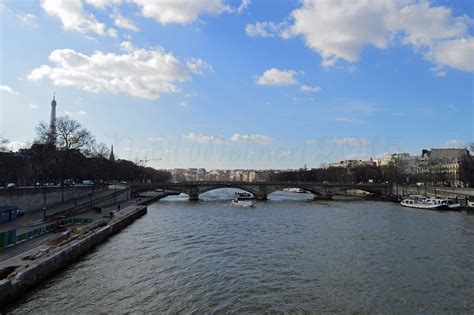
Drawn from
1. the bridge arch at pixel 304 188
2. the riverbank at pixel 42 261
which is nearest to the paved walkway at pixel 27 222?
the riverbank at pixel 42 261

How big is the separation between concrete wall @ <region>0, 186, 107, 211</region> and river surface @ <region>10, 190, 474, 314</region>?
33.7 ft

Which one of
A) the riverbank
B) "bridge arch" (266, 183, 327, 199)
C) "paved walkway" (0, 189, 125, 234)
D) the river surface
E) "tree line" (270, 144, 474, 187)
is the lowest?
the river surface

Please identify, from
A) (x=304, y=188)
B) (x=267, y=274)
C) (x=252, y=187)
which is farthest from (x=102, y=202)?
(x=304, y=188)

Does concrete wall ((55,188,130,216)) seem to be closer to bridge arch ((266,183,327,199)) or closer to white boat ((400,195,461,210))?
bridge arch ((266,183,327,199))

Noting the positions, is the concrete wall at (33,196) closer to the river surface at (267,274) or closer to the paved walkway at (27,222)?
the paved walkway at (27,222)

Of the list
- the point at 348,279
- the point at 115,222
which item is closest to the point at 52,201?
the point at 115,222

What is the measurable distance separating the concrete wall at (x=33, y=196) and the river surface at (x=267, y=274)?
1027cm

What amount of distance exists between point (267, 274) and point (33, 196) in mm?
27716

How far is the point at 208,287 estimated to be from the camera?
17.0 metres

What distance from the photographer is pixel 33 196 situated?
37938 mm

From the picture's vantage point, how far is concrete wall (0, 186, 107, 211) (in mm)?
33156

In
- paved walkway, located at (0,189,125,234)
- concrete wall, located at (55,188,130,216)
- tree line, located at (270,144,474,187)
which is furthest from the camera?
tree line, located at (270,144,474,187)

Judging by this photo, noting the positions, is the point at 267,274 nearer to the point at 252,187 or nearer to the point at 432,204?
the point at 432,204

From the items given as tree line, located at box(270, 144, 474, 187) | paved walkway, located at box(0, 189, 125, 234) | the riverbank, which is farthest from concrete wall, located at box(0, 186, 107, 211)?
tree line, located at box(270, 144, 474, 187)
